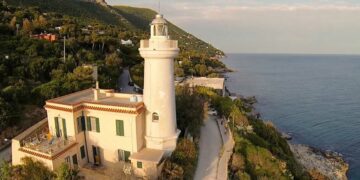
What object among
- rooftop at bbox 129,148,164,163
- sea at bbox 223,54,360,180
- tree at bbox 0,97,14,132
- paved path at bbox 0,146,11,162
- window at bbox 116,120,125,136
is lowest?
sea at bbox 223,54,360,180

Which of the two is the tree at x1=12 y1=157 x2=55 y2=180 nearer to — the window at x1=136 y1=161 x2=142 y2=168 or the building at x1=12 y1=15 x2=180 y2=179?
the building at x1=12 y1=15 x2=180 y2=179

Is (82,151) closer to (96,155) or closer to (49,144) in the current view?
(96,155)

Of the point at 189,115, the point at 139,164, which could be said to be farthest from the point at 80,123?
the point at 189,115

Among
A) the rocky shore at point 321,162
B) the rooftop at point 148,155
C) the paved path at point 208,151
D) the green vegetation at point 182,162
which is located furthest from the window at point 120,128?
the rocky shore at point 321,162

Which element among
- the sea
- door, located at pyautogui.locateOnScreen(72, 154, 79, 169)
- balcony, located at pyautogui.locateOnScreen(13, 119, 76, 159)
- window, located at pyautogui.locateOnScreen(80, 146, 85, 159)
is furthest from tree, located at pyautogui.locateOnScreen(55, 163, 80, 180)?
the sea

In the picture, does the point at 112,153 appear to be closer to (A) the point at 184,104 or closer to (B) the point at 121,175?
(B) the point at 121,175
